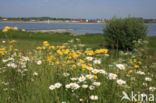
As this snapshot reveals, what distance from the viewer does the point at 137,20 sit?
1130 centimetres

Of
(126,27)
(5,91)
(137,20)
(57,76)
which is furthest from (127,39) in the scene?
(5,91)

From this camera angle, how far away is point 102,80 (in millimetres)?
2613

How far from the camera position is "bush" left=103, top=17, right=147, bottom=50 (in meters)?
10.9

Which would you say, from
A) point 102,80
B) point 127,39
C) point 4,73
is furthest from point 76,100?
point 127,39

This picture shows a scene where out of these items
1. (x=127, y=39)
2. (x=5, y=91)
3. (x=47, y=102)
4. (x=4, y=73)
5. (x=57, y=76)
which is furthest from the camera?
(x=127, y=39)

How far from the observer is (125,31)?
11078 mm

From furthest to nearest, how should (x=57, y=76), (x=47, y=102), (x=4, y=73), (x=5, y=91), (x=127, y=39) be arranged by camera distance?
(x=127, y=39), (x=4, y=73), (x=57, y=76), (x=5, y=91), (x=47, y=102)

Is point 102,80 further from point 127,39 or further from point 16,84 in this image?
point 127,39

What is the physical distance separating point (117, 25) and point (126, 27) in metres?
0.59

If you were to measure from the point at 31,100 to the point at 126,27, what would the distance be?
32.6ft

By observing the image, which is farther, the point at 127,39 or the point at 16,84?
the point at 127,39

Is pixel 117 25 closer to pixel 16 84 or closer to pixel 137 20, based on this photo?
pixel 137 20

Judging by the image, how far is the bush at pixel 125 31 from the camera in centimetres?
1089

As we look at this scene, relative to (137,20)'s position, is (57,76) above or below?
below
